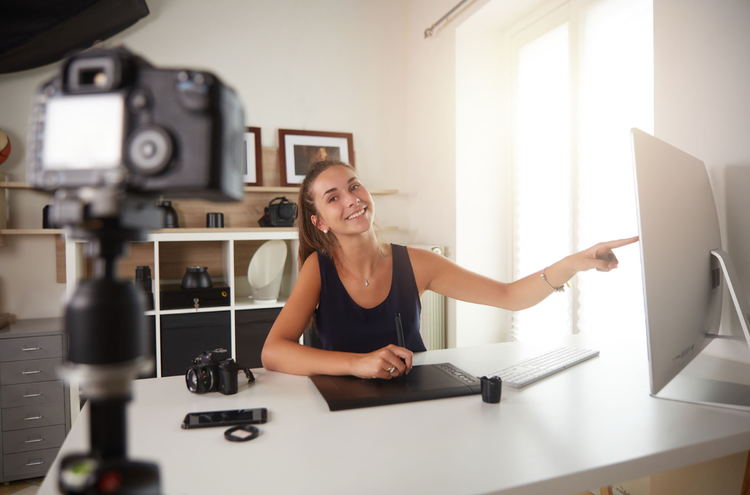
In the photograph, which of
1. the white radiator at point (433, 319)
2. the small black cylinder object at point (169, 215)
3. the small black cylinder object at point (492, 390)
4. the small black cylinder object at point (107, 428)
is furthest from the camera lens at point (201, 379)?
the white radiator at point (433, 319)

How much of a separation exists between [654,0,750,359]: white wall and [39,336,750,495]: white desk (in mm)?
572

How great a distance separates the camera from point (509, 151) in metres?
3.03

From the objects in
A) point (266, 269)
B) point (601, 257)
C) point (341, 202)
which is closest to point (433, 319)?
point (266, 269)

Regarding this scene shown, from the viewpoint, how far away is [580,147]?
2395 millimetres

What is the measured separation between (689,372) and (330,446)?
1.05m

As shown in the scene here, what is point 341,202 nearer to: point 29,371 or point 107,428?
point 107,428

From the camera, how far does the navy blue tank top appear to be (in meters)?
1.59

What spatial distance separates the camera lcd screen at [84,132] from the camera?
1.17ft

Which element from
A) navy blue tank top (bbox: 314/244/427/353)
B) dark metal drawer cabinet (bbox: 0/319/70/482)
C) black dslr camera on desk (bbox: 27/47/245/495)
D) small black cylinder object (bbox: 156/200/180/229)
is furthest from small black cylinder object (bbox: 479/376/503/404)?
dark metal drawer cabinet (bbox: 0/319/70/482)

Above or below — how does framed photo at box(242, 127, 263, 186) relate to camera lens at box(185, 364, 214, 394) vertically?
above

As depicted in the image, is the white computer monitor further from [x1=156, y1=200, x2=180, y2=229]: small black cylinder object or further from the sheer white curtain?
[x1=156, y1=200, x2=180, y2=229]: small black cylinder object

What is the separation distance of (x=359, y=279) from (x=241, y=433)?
0.87 m

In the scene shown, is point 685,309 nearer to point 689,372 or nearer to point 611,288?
point 689,372

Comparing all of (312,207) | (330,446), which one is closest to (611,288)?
(312,207)
